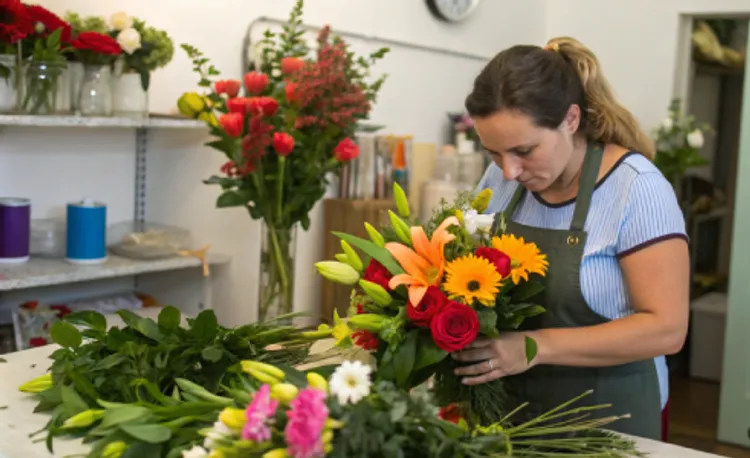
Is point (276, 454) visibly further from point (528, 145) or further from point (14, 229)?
point (14, 229)

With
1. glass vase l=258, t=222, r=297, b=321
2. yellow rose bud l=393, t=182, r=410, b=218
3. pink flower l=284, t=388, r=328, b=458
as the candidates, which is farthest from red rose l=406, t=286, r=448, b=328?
glass vase l=258, t=222, r=297, b=321

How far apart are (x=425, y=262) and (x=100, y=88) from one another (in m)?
1.60

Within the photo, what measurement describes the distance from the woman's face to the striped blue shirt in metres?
0.11

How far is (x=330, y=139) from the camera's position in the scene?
282 centimetres

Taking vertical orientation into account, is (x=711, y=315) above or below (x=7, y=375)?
below

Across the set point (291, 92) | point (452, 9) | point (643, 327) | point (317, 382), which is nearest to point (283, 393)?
point (317, 382)

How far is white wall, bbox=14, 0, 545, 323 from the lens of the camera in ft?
10.0

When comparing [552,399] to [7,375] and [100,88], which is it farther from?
[100,88]

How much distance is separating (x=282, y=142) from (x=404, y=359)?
4.34ft

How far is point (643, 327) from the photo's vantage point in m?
1.67

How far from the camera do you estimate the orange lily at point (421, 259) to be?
4.76 ft

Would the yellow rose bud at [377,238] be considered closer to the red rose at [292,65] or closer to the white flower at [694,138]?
the red rose at [292,65]

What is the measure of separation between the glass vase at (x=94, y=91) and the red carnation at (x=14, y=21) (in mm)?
256

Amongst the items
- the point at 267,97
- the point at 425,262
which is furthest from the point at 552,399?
the point at 267,97
